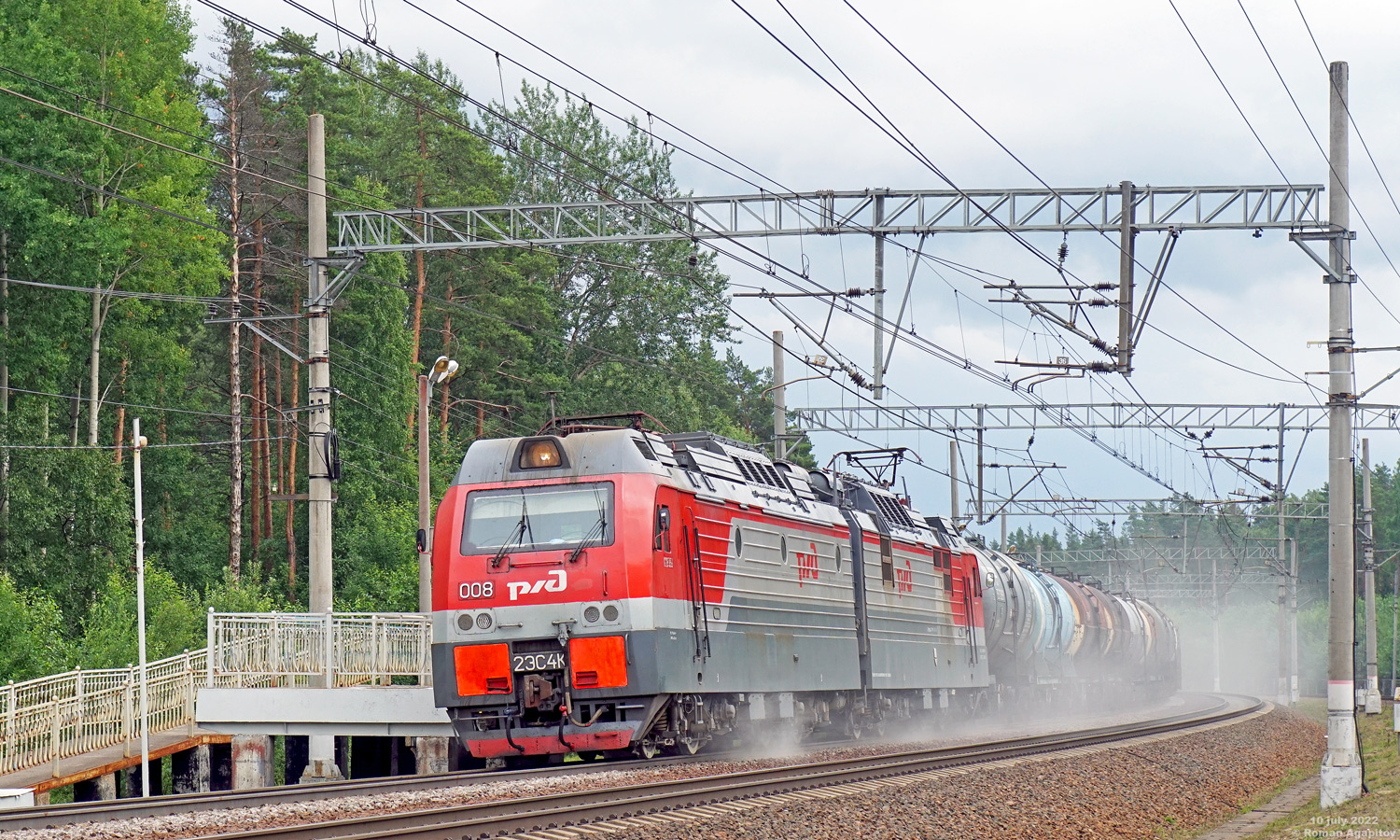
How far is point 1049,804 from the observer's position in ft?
58.4

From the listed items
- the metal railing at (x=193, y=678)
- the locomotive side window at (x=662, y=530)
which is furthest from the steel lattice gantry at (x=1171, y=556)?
the locomotive side window at (x=662, y=530)

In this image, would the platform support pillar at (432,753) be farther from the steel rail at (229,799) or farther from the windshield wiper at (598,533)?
the windshield wiper at (598,533)

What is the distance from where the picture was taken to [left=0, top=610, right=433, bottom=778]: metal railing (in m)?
23.9

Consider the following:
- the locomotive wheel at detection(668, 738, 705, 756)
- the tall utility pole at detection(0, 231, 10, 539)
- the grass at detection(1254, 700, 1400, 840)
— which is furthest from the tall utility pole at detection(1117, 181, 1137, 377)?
the tall utility pole at detection(0, 231, 10, 539)

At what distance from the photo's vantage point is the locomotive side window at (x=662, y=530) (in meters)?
19.8

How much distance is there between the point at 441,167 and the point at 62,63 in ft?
77.6

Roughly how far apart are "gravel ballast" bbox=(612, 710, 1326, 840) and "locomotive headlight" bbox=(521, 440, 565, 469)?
6166 millimetres

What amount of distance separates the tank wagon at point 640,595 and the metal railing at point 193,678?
6.05 metres

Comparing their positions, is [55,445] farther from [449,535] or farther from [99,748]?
[449,535]

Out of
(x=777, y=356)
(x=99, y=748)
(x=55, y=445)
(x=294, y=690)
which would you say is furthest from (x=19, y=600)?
(x=777, y=356)

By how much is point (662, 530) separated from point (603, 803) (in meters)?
5.45

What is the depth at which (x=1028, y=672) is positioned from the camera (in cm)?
4122

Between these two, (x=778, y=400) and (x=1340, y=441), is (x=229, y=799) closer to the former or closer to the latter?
(x=1340, y=441)

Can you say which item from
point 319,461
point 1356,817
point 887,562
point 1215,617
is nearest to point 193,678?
point 319,461
